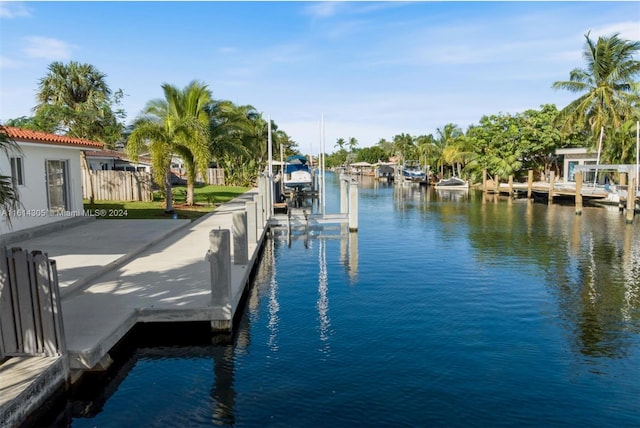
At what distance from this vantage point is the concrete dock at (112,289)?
652cm

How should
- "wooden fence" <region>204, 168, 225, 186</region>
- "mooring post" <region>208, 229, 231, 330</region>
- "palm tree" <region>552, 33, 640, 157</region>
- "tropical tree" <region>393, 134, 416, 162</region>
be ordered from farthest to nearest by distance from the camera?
"tropical tree" <region>393, 134, 416, 162</region>
"wooden fence" <region>204, 168, 225, 186</region>
"palm tree" <region>552, 33, 640, 157</region>
"mooring post" <region>208, 229, 231, 330</region>

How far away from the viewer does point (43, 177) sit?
17.8 m

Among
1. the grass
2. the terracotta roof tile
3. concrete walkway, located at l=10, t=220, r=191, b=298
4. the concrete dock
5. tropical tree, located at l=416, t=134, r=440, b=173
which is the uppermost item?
tropical tree, located at l=416, t=134, r=440, b=173

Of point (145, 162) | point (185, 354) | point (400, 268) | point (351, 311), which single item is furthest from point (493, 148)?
→ point (185, 354)

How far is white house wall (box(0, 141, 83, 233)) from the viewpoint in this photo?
15891 millimetres

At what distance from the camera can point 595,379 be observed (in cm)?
791

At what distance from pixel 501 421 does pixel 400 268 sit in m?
9.00

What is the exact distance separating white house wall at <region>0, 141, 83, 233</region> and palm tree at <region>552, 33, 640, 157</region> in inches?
1456

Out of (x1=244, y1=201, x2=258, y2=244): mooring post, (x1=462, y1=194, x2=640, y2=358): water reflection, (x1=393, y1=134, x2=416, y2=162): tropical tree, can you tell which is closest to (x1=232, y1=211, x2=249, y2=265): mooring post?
(x1=244, y1=201, x2=258, y2=244): mooring post

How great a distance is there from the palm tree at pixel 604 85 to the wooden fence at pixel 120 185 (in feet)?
107

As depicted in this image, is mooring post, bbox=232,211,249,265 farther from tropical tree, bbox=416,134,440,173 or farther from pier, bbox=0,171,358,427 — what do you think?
tropical tree, bbox=416,134,440,173

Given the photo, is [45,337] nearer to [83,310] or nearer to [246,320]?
[83,310]

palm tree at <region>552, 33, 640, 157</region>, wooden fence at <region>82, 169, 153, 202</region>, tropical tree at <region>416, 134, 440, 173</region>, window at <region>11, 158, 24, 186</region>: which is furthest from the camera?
tropical tree at <region>416, 134, 440, 173</region>

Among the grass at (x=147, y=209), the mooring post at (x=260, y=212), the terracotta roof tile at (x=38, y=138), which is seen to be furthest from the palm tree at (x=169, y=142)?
the mooring post at (x=260, y=212)
